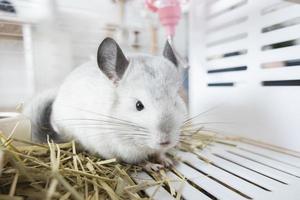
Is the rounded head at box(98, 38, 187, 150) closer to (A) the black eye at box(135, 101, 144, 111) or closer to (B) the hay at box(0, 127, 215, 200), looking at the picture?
(A) the black eye at box(135, 101, 144, 111)

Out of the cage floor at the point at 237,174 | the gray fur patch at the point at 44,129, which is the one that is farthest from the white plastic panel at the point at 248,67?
the gray fur patch at the point at 44,129

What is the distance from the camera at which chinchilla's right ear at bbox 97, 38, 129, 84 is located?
2.65 ft

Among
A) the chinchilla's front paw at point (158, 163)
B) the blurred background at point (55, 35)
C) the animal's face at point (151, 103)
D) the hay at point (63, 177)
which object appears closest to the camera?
the hay at point (63, 177)

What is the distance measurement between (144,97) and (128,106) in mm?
64

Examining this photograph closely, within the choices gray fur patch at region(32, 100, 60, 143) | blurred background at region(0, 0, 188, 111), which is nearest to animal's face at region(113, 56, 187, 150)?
gray fur patch at region(32, 100, 60, 143)

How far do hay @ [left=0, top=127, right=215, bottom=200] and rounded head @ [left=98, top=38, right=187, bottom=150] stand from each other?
112 mm

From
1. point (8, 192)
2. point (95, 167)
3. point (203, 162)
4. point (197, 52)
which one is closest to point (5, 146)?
point (8, 192)

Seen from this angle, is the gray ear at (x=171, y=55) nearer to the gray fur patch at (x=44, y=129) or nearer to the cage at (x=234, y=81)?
the cage at (x=234, y=81)

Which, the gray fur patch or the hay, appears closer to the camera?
the hay

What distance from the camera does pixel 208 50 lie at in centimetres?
142

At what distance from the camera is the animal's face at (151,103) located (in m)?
0.75

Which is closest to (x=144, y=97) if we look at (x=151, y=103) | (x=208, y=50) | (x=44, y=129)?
(x=151, y=103)

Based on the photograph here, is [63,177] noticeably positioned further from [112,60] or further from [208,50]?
[208,50]

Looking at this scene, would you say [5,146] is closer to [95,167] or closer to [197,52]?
[95,167]
